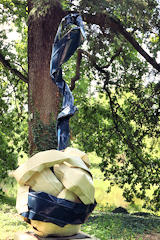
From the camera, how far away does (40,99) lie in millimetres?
7121

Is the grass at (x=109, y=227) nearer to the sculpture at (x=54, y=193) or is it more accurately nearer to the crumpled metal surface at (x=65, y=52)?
the crumpled metal surface at (x=65, y=52)

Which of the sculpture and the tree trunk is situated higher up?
the tree trunk

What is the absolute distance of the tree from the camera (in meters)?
7.04

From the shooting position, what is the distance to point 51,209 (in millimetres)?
2277

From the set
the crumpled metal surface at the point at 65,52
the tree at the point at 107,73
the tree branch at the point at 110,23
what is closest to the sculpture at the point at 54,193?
the crumpled metal surface at the point at 65,52

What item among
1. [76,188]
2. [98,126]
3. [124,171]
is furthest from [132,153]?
[76,188]

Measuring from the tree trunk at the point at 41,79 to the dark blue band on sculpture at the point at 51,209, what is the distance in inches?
185

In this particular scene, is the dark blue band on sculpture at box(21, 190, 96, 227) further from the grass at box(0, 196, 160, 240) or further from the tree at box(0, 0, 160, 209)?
the tree at box(0, 0, 160, 209)

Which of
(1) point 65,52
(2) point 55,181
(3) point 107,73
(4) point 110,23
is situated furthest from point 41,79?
(2) point 55,181

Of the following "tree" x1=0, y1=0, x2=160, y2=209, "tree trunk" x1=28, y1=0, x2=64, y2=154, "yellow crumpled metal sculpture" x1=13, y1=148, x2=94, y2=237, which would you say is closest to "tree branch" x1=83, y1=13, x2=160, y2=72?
"tree" x1=0, y1=0, x2=160, y2=209

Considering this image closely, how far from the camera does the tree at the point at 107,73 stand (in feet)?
23.1

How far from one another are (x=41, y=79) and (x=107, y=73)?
10.4ft

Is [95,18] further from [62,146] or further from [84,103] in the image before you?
[62,146]

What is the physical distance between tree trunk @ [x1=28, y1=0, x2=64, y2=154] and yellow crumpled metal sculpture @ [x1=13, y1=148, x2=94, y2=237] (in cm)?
464
